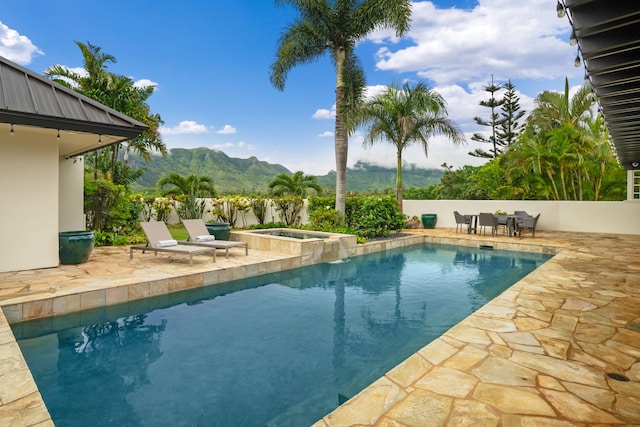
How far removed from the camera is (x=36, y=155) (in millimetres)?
6438

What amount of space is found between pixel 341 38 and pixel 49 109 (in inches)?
382

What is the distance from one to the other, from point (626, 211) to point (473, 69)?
69.7 feet

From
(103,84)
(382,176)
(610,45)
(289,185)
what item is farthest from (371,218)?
(382,176)

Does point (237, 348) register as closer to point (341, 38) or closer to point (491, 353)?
point (491, 353)

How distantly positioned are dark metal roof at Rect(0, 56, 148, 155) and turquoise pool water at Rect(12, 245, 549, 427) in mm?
3101

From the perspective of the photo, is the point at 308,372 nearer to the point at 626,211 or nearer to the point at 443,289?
the point at 443,289

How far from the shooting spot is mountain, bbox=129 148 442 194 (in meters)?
42.6

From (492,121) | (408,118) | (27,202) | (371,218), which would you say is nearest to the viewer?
(27,202)

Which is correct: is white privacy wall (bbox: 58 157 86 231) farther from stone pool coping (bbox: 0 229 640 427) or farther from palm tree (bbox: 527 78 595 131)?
palm tree (bbox: 527 78 595 131)

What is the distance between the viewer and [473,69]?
31.1m

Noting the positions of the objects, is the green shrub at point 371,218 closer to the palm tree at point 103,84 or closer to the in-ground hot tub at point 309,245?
the in-ground hot tub at point 309,245

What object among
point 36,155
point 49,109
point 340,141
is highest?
point 340,141

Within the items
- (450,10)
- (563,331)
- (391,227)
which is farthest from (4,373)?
(450,10)

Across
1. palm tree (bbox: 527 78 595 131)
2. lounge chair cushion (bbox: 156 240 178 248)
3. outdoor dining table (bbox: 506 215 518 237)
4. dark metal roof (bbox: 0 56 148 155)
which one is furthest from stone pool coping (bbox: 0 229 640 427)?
palm tree (bbox: 527 78 595 131)
